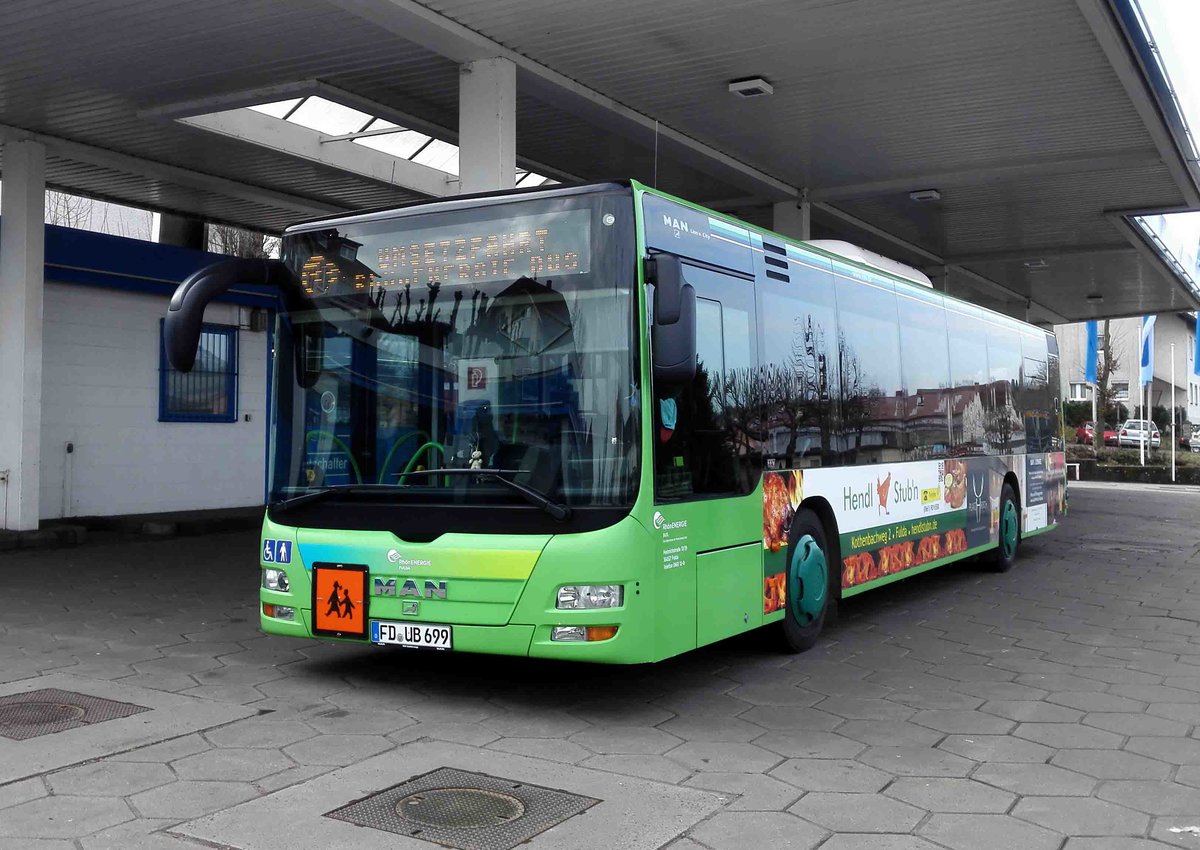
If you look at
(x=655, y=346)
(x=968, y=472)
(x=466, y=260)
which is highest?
(x=466, y=260)

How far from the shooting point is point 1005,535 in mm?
13156

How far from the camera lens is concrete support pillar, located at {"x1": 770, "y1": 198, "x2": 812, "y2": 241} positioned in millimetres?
16484

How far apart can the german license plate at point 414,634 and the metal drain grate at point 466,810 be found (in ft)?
3.51

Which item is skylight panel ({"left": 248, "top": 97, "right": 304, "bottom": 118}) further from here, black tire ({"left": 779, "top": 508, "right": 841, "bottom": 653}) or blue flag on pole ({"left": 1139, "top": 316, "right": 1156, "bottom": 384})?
blue flag on pole ({"left": 1139, "top": 316, "right": 1156, "bottom": 384})

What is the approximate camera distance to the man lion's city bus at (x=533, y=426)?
598cm

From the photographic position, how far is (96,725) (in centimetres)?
591

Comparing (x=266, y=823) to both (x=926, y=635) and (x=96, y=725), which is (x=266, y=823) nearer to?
(x=96, y=725)

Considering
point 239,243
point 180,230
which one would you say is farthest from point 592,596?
point 239,243

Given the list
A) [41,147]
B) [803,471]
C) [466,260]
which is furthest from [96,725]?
[41,147]

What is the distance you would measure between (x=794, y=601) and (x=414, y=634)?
2.87m

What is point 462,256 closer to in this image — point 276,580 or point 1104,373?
point 276,580

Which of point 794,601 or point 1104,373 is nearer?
point 794,601

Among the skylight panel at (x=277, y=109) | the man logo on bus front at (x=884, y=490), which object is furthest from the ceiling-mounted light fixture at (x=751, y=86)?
the skylight panel at (x=277, y=109)

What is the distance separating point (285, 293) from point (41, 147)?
29.0 feet
